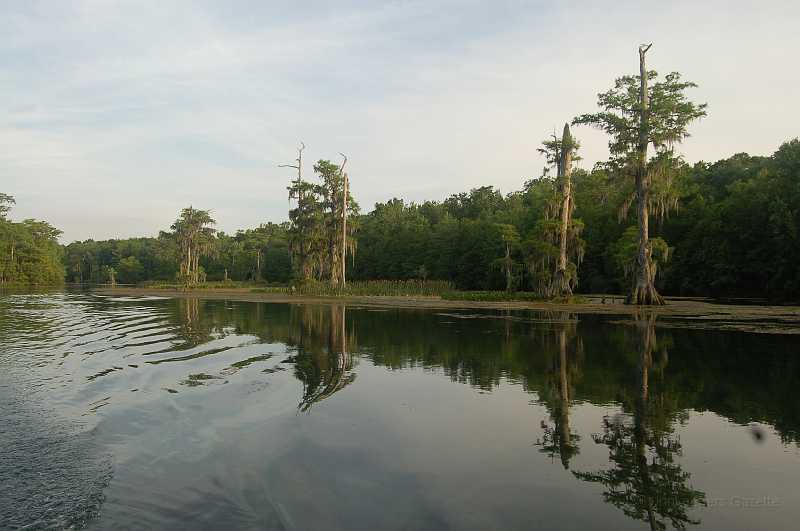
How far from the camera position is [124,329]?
2011 centimetres

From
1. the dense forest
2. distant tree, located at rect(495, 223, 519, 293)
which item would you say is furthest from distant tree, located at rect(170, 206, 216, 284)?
distant tree, located at rect(495, 223, 519, 293)

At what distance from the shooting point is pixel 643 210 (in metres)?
35.4

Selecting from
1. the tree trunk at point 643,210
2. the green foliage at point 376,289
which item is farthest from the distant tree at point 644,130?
the green foliage at point 376,289

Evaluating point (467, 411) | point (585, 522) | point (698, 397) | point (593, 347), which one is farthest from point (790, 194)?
point (585, 522)

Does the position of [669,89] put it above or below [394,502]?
above

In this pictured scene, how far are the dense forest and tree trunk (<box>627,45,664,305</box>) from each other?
83 mm

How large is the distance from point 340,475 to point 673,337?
15339mm

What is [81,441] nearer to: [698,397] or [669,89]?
[698,397]

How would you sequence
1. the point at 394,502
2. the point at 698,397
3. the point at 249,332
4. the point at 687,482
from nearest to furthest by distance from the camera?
the point at 394,502, the point at 687,482, the point at 698,397, the point at 249,332

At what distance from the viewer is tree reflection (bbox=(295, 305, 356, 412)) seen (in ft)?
32.0

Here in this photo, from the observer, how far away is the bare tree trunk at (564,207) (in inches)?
1515

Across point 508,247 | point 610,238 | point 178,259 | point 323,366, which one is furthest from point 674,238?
point 178,259

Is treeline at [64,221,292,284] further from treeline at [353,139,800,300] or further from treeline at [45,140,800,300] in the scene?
treeline at [353,139,800,300]

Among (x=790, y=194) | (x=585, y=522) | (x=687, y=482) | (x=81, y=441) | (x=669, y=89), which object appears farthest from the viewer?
(x=790, y=194)
